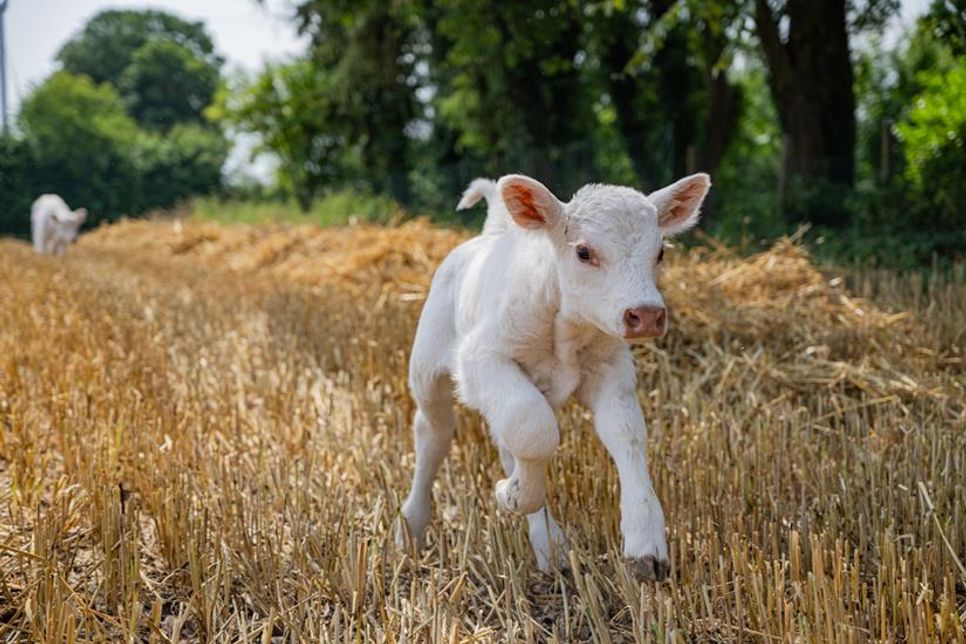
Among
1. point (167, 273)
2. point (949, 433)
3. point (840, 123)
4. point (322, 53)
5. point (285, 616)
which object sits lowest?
point (285, 616)

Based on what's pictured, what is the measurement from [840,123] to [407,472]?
9474 millimetres

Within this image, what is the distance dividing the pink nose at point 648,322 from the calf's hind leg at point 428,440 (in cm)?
121

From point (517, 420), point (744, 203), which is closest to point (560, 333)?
point (517, 420)

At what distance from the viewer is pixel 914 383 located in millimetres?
4859

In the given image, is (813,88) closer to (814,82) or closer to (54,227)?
(814,82)

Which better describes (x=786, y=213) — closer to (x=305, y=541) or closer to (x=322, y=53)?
(x=305, y=541)

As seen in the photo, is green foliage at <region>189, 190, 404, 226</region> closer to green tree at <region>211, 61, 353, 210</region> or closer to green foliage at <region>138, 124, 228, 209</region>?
green tree at <region>211, 61, 353, 210</region>

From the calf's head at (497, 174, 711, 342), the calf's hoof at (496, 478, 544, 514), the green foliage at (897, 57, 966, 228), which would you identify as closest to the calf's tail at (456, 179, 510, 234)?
the calf's head at (497, 174, 711, 342)

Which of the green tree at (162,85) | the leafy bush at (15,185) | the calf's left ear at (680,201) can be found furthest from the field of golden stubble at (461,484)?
the green tree at (162,85)

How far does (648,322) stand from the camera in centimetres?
243

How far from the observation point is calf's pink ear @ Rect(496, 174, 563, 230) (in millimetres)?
2805

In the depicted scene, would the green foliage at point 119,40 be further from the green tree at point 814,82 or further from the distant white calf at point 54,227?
the green tree at point 814,82

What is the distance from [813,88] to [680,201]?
30.4 ft

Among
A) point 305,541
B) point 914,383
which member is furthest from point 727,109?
point 305,541
